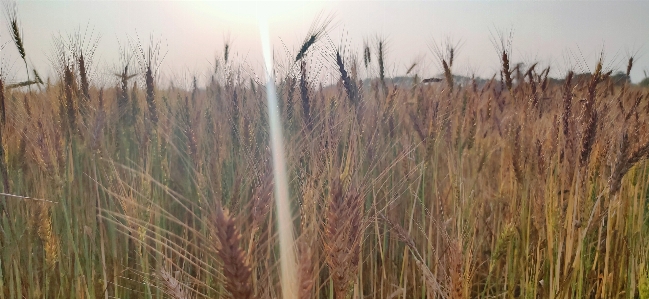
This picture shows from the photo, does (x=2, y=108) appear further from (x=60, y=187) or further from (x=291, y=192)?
(x=291, y=192)

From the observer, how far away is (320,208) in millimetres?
1704

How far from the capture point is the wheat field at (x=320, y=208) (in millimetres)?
792

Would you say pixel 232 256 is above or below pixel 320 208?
above

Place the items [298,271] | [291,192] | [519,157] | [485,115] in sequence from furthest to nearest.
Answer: [485,115]
[291,192]
[519,157]
[298,271]

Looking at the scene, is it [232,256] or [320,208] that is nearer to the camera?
[232,256]

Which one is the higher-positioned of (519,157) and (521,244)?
(519,157)

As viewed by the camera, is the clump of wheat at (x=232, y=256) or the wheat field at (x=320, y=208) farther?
the wheat field at (x=320, y=208)

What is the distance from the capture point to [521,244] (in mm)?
1531

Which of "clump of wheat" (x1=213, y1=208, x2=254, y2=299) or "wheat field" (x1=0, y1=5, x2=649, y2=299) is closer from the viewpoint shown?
"clump of wheat" (x1=213, y1=208, x2=254, y2=299)

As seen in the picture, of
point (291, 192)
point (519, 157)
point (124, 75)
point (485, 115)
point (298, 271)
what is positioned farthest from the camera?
point (485, 115)

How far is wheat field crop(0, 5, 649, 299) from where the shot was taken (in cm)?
79

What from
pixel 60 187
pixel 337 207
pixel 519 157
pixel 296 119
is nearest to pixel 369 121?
pixel 296 119

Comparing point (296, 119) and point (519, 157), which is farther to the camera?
point (296, 119)

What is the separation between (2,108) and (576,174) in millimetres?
2033
